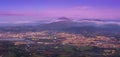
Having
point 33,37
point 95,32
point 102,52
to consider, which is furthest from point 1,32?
point 102,52

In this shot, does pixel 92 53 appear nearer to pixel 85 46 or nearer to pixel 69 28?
pixel 85 46

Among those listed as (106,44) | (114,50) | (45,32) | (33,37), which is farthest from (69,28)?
(114,50)

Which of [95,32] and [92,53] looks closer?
[92,53]

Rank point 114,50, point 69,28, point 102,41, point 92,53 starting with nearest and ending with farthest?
point 92,53, point 114,50, point 102,41, point 69,28

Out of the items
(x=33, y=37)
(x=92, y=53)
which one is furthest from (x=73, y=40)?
(x=92, y=53)

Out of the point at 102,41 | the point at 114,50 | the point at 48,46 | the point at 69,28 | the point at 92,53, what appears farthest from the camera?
the point at 69,28

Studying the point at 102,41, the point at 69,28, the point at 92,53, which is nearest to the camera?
the point at 92,53

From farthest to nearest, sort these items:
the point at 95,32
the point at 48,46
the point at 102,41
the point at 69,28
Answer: the point at 69,28 < the point at 95,32 < the point at 102,41 < the point at 48,46

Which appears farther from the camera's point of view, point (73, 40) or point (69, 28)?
point (69, 28)

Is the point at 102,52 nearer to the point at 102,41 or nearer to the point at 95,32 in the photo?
the point at 102,41
